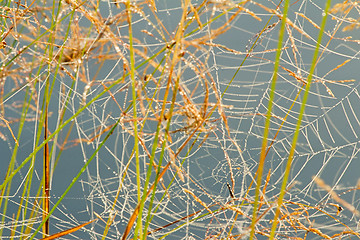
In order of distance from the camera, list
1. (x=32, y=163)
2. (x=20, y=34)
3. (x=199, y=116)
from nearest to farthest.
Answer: (x=199, y=116), (x=32, y=163), (x=20, y=34)

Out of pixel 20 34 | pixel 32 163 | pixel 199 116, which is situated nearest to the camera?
pixel 199 116

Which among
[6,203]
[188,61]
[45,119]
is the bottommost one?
[6,203]

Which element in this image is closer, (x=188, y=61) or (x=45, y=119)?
(x=188, y=61)

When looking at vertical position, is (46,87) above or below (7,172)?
above

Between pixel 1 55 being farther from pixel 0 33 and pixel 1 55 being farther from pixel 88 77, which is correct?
pixel 88 77

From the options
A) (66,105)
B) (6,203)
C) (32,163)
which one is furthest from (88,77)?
(6,203)

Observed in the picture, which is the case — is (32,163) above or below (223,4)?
below

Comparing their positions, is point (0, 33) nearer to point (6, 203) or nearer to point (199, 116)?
point (6, 203)

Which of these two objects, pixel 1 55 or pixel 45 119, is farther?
pixel 1 55

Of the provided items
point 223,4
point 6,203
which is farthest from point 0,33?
point 223,4
